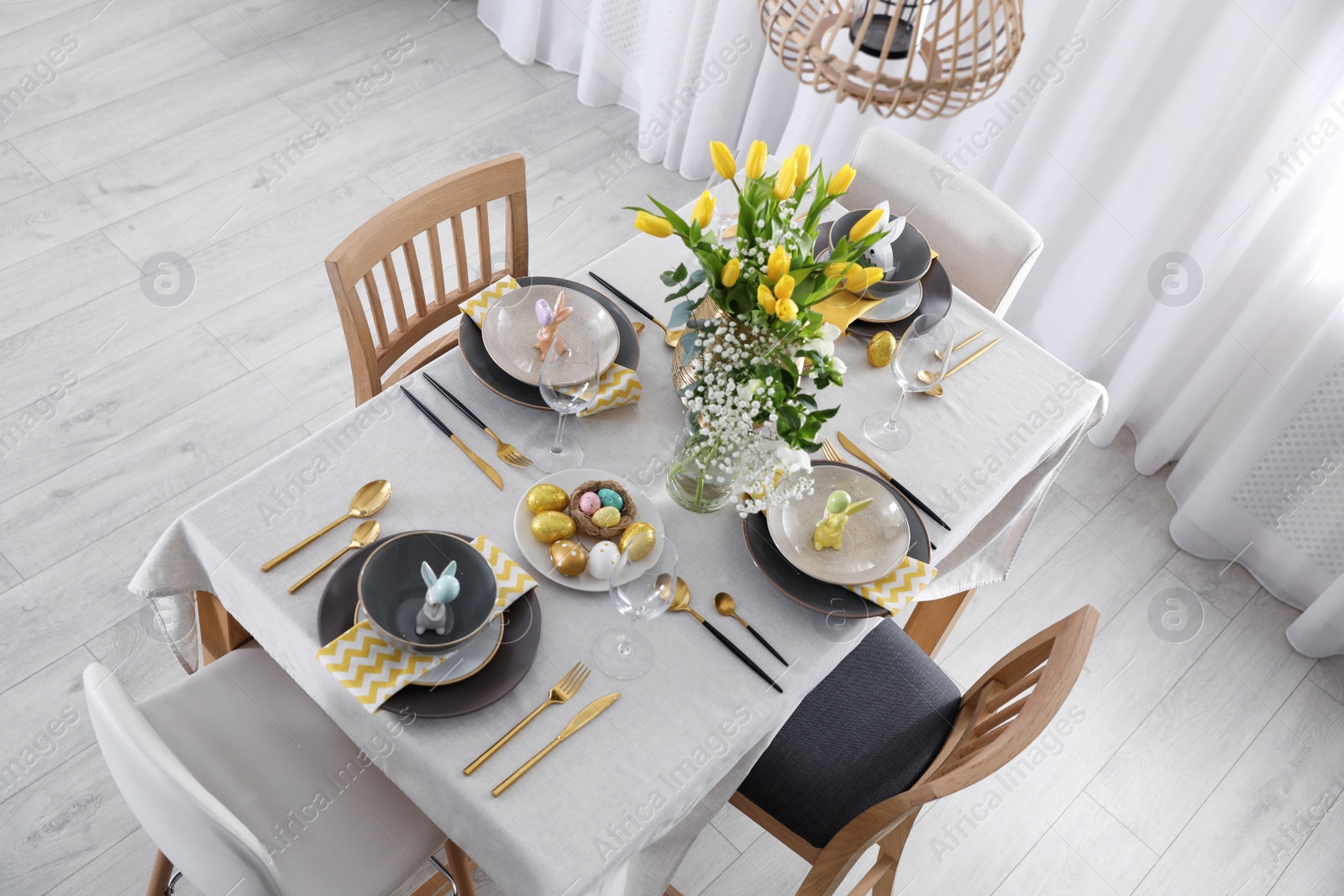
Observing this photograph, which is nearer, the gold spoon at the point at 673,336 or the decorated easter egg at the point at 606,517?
the decorated easter egg at the point at 606,517

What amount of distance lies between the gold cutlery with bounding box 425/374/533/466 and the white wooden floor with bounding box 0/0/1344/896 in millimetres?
905

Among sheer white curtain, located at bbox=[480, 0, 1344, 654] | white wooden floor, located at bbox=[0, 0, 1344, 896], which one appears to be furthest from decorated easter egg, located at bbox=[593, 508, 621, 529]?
sheer white curtain, located at bbox=[480, 0, 1344, 654]

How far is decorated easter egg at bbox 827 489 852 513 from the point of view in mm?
1531

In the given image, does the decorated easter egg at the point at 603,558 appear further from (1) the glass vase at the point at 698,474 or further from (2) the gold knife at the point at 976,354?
(2) the gold knife at the point at 976,354

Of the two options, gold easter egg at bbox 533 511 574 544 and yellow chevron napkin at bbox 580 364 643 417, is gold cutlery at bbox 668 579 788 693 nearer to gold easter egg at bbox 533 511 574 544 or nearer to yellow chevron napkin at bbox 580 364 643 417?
gold easter egg at bbox 533 511 574 544

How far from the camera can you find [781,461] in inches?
56.0

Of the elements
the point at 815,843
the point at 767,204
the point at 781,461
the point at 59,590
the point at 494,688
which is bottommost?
the point at 59,590

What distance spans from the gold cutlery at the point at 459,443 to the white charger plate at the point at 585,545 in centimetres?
5

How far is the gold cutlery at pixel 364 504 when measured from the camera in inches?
56.0

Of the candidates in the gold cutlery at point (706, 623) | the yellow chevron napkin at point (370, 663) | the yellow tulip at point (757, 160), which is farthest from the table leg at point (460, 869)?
the yellow tulip at point (757, 160)

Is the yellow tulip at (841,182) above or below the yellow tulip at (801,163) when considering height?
below

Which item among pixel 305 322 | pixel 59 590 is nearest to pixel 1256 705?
pixel 305 322

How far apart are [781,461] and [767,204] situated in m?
0.34

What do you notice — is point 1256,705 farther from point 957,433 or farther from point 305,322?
point 305,322
